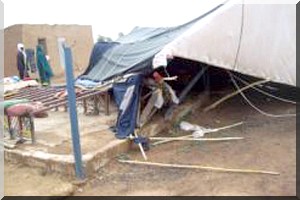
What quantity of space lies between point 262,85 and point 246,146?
131 inches

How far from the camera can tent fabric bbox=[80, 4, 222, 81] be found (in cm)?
846

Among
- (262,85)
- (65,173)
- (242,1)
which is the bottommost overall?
(65,173)

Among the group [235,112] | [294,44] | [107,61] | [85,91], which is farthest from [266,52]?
[107,61]

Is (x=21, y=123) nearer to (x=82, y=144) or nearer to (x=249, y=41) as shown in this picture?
(x=82, y=144)

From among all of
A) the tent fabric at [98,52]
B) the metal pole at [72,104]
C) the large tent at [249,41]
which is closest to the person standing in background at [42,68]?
the tent fabric at [98,52]

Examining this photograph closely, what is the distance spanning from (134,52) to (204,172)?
4.32m

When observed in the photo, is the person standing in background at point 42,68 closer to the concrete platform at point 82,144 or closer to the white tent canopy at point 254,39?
the concrete platform at point 82,144

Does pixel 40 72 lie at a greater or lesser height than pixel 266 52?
lesser

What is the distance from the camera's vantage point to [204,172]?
19.8ft

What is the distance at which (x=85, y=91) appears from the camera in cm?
930

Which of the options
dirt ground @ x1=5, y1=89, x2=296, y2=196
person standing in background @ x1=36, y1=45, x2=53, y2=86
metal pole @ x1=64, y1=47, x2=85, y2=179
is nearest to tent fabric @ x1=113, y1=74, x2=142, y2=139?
dirt ground @ x1=5, y1=89, x2=296, y2=196

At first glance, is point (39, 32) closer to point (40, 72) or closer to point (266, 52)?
point (40, 72)

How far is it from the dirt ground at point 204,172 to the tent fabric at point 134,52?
1421mm

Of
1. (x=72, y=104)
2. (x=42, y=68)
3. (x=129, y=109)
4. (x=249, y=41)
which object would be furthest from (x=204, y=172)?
(x=42, y=68)
